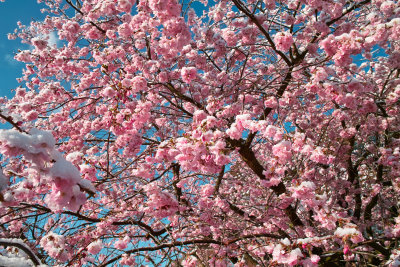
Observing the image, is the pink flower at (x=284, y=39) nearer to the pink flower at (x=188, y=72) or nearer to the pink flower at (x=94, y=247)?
the pink flower at (x=188, y=72)

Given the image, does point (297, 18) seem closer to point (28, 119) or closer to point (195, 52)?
point (195, 52)

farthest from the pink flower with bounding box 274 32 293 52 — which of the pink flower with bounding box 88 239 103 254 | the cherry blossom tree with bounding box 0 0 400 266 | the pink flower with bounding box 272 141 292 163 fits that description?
the pink flower with bounding box 88 239 103 254

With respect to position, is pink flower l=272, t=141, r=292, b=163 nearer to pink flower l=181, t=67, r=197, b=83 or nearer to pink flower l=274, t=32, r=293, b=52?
pink flower l=274, t=32, r=293, b=52

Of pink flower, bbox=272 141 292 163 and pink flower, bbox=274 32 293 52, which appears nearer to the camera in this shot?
pink flower, bbox=272 141 292 163

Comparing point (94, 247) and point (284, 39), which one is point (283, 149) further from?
point (94, 247)

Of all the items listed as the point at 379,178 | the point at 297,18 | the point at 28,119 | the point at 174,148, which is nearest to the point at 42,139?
the point at 174,148

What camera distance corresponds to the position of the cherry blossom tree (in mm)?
3318

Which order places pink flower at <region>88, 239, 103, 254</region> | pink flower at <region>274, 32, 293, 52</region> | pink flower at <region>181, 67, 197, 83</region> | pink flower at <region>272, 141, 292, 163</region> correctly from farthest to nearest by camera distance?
pink flower at <region>181, 67, 197, 83</region>, pink flower at <region>274, 32, 293, 52</region>, pink flower at <region>88, 239, 103, 254</region>, pink flower at <region>272, 141, 292, 163</region>

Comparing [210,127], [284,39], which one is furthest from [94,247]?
[284,39]

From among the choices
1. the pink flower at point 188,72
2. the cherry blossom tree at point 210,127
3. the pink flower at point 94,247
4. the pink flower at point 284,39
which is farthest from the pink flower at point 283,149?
the pink flower at point 94,247

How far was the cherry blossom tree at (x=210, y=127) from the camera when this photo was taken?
131 inches

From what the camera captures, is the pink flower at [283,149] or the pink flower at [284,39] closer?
the pink flower at [283,149]

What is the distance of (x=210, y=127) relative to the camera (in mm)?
3361

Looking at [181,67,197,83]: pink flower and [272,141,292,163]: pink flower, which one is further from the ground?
[181,67,197,83]: pink flower
